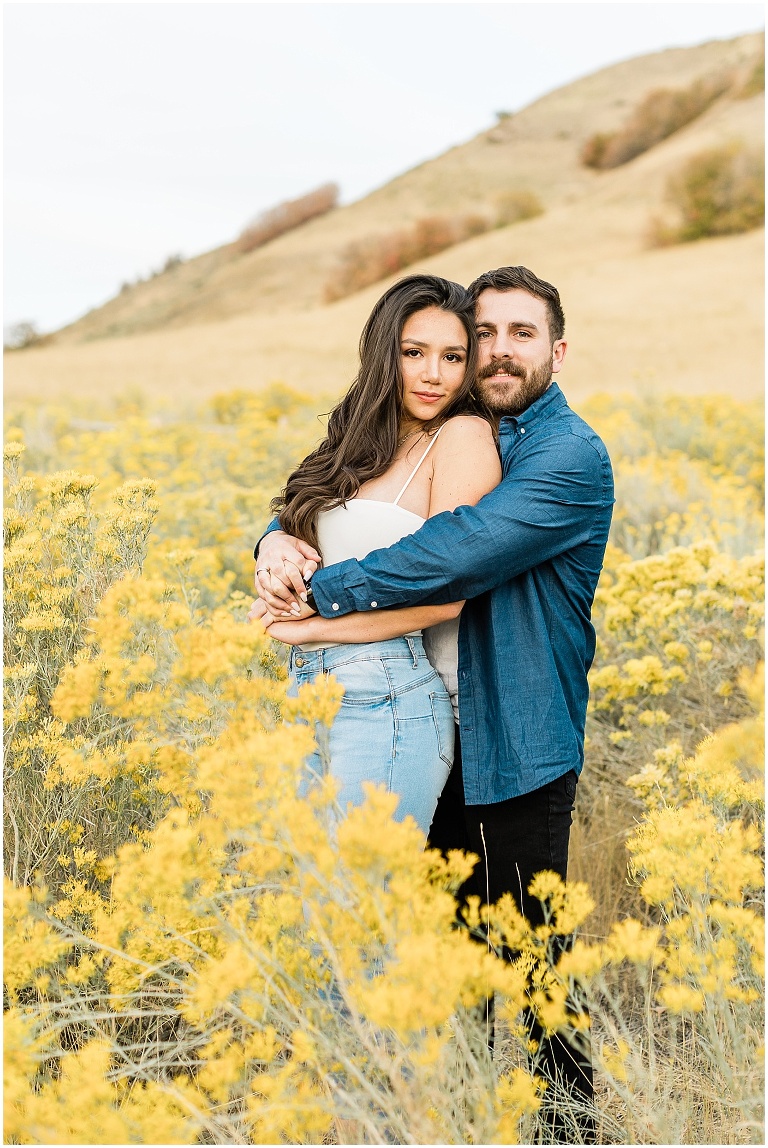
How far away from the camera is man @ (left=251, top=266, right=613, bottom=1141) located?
2127 millimetres

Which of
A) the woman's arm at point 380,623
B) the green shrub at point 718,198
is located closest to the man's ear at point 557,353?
the woman's arm at point 380,623

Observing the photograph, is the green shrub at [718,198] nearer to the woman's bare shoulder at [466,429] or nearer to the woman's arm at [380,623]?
the woman's bare shoulder at [466,429]

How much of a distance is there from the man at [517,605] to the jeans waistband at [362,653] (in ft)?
0.33

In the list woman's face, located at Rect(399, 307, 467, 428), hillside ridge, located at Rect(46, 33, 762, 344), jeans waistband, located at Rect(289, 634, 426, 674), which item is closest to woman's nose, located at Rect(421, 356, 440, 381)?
woman's face, located at Rect(399, 307, 467, 428)

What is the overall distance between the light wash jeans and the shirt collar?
62 cm

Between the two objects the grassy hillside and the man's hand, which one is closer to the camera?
the man's hand

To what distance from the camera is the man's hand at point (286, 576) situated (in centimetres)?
229

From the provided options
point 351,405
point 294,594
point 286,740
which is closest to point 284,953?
point 286,740

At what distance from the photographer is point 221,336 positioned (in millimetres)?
32438

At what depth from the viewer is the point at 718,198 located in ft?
113

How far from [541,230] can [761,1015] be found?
40.0m

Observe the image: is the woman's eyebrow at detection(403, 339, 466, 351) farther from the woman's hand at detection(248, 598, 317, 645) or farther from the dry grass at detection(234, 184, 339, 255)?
the dry grass at detection(234, 184, 339, 255)

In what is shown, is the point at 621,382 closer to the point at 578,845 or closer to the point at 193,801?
the point at 578,845

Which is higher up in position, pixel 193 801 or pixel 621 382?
pixel 621 382
